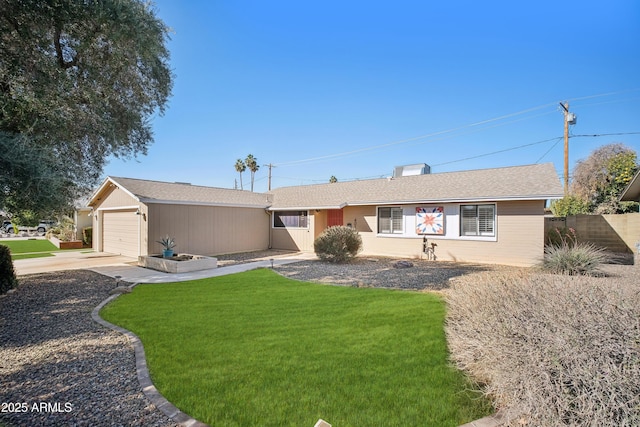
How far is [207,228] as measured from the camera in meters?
15.7

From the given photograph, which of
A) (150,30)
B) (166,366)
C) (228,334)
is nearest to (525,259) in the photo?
(228,334)

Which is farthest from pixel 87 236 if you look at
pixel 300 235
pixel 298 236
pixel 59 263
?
pixel 300 235

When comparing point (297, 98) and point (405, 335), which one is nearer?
point (405, 335)

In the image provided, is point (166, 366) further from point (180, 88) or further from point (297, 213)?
point (297, 213)

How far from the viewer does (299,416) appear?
2.87 metres

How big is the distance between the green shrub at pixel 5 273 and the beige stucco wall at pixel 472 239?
12.5 m

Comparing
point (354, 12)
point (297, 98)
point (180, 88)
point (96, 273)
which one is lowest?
point (96, 273)

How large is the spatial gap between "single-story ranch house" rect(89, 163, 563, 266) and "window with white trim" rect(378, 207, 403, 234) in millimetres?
54

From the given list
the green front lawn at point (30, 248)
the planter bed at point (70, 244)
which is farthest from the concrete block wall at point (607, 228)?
the green front lawn at point (30, 248)

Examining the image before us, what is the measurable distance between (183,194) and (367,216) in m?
10.1

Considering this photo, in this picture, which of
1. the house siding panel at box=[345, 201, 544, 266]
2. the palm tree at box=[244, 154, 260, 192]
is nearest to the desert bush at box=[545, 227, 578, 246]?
the house siding panel at box=[345, 201, 544, 266]

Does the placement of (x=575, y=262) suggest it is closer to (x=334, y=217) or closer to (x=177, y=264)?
(x=334, y=217)

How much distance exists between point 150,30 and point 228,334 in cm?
845

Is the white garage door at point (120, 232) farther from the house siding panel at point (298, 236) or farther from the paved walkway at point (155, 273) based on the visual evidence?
the house siding panel at point (298, 236)
